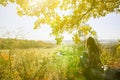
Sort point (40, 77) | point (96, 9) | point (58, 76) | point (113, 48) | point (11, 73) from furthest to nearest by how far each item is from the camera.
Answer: point (113, 48), point (96, 9), point (58, 76), point (40, 77), point (11, 73)

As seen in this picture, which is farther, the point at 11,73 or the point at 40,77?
the point at 40,77

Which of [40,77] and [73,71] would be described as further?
[73,71]

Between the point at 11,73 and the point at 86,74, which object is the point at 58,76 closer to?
the point at 86,74

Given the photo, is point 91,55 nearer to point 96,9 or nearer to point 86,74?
point 86,74

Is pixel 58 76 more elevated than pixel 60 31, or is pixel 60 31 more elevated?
pixel 60 31

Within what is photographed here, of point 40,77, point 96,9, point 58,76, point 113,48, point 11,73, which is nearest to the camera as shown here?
point 11,73

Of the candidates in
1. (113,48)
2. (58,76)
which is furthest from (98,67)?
(113,48)

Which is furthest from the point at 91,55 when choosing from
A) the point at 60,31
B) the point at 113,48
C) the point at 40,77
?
the point at 113,48

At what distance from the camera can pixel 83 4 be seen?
1075 cm

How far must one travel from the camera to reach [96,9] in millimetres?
11539

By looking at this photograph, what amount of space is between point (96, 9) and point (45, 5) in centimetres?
267

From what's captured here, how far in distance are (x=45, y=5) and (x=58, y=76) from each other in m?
2.92

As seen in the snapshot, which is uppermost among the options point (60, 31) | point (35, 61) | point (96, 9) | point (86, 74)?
point (96, 9)

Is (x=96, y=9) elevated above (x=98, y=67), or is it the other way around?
(x=96, y=9)
